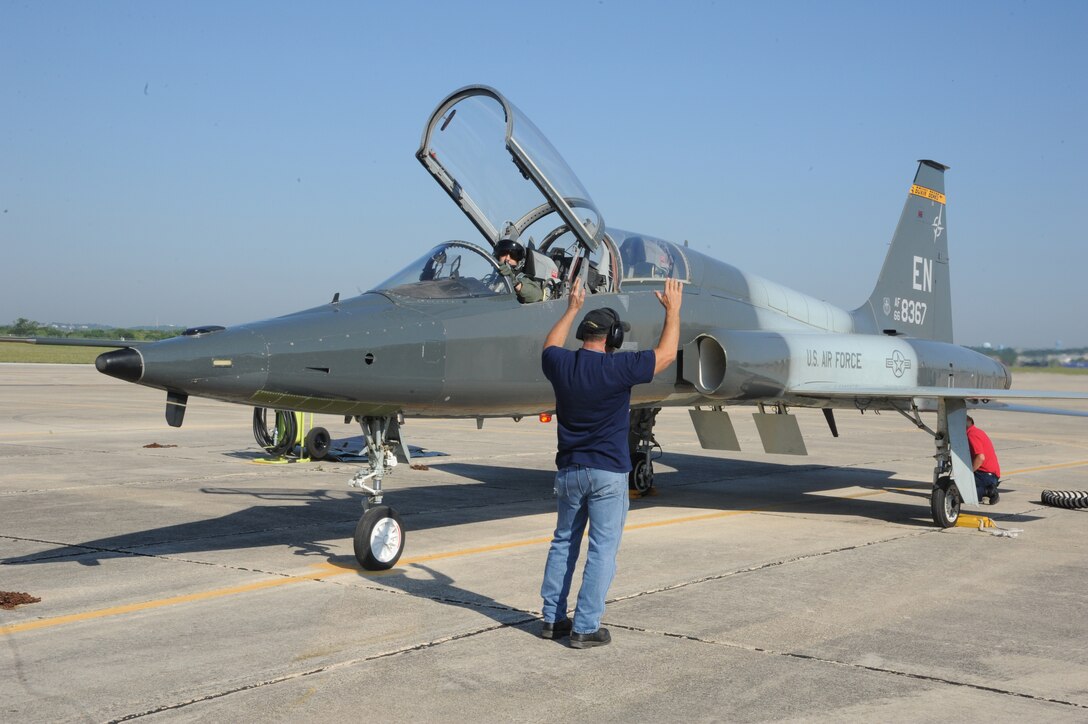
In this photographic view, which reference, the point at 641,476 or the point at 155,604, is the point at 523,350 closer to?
the point at 155,604

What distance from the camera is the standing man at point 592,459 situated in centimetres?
571

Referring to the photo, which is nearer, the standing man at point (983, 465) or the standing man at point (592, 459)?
the standing man at point (592, 459)

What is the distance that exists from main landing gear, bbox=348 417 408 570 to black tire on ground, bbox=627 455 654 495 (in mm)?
5255

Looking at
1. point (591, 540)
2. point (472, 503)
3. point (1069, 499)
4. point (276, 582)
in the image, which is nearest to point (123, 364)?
point (276, 582)

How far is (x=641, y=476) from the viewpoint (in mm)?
13070

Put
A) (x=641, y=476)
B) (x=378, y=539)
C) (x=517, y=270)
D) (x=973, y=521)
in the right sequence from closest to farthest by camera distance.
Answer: (x=378, y=539) < (x=517, y=270) < (x=973, y=521) < (x=641, y=476)

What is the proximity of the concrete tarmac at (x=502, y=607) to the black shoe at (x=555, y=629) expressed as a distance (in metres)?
0.11

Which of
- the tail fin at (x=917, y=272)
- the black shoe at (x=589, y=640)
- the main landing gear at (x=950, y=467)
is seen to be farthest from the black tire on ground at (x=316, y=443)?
the black shoe at (x=589, y=640)

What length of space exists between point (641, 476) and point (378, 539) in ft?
19.7

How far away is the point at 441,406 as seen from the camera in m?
8.10

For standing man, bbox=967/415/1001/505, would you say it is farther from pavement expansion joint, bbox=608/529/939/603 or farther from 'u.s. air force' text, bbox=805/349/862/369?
pavement expansion joint, bbox=608/529/939/603

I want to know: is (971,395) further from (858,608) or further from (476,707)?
(476,707)

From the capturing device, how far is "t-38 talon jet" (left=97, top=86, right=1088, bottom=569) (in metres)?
7.10

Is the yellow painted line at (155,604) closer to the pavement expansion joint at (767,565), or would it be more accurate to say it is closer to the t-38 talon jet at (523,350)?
the t-38 talon jet at (523,350)
